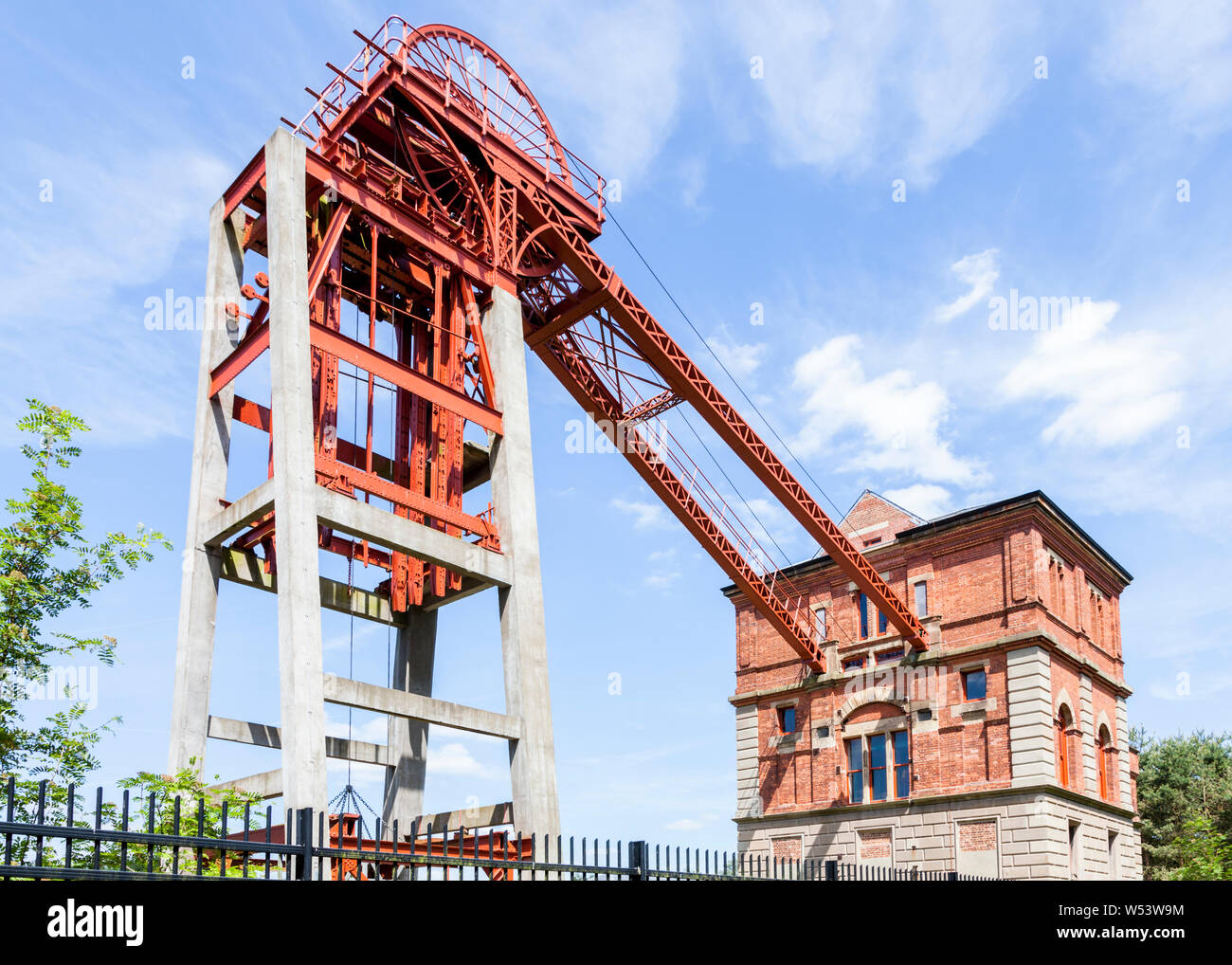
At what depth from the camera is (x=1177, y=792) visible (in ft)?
168

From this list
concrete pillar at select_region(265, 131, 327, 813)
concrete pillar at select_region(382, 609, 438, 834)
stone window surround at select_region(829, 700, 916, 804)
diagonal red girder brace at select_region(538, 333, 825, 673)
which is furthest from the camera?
stone window surround at select_region(829, 700, 916, 804)

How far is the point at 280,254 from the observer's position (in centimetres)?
1850

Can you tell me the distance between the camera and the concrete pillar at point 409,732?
22.2 metres

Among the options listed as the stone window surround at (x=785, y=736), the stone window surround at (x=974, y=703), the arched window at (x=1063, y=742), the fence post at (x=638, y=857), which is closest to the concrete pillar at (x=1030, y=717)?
the stone window surround at (x=974, y=703)

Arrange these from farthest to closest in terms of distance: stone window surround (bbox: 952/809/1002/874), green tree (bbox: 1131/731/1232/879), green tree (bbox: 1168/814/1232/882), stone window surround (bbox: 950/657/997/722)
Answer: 1. green tree (bbox: 1131/731/1232/879)
2. stone window surround (bbox: 950/657/997/722)
3. stone window surround (bbox: 952/809/1002/874)
4. green tree (bbox: 1168/814/1232/882)

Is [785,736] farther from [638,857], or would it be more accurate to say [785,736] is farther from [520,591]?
[638,857]

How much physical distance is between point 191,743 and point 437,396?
6952 mm

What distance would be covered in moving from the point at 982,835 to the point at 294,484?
22414 millimetres

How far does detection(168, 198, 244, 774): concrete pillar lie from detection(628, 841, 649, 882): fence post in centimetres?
881

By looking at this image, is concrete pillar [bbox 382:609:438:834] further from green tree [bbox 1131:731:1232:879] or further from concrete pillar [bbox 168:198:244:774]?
green tree [bbox 1131:731:1232:879]

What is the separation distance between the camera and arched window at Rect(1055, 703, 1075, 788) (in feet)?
104

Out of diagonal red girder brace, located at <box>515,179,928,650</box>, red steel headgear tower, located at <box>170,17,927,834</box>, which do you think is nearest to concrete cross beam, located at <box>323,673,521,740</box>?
red steel headgear tower, located at <box>170,17,927,834</box>
